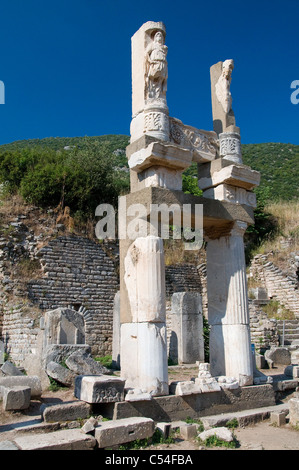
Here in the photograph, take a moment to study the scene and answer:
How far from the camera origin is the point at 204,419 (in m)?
5.59

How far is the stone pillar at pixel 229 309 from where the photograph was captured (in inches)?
265

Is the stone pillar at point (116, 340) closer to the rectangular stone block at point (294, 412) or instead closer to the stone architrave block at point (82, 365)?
the stone architrave block at point (82, 365)

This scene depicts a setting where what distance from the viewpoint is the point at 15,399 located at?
578 centimetres

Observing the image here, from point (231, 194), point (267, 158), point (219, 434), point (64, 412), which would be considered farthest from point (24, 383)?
point (267, 158)

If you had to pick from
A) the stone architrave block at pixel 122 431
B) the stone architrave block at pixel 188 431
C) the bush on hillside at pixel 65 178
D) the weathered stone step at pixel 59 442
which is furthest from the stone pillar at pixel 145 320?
the bush on hillside at pixel 65 178

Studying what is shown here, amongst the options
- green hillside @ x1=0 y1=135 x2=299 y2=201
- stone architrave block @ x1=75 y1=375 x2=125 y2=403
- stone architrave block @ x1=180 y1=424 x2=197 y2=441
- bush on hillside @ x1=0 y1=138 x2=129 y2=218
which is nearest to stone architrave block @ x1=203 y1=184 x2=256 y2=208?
stone architrave block @ x1=75 y1=375 x2=125 y2=403

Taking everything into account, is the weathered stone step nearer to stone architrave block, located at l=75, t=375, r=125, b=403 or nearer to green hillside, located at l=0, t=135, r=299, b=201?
stone architrave block, located at l=75, t=375, r=125, b=403

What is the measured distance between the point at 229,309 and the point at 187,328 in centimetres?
580

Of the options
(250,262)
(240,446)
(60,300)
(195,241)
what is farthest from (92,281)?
(240,446)

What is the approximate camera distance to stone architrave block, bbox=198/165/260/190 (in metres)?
7.12

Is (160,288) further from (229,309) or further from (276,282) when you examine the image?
(276,282)

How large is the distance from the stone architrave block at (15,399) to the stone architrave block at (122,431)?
1707 millimetres

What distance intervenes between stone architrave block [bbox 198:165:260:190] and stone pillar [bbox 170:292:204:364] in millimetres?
6133
